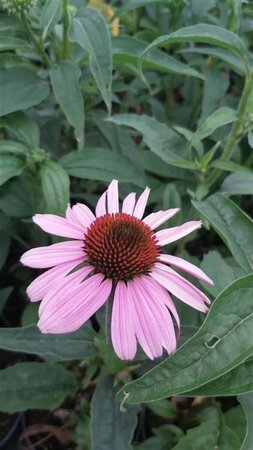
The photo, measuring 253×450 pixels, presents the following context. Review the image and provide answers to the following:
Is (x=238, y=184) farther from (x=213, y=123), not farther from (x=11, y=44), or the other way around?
(x=11, y=44)

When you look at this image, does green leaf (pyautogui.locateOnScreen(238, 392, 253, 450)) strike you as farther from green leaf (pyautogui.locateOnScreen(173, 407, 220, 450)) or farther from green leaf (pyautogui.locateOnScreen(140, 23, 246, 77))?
green leaf (pyautogui.locateOnScreen(140, 23, 246, 77))

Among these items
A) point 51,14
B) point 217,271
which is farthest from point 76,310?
point 51,14

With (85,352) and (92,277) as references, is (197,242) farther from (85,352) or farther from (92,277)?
(92,277)

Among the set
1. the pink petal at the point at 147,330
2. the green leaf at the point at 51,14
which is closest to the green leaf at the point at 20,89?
the green leaf at the point at 51,14

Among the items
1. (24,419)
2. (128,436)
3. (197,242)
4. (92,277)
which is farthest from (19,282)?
(92,277)

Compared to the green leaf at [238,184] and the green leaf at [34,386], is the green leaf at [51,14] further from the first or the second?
the green leaf at [34,386]

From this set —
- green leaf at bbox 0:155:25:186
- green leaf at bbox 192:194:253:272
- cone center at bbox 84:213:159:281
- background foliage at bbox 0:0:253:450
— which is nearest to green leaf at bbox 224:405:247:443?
background foliage at bbox 0:0:253:450
